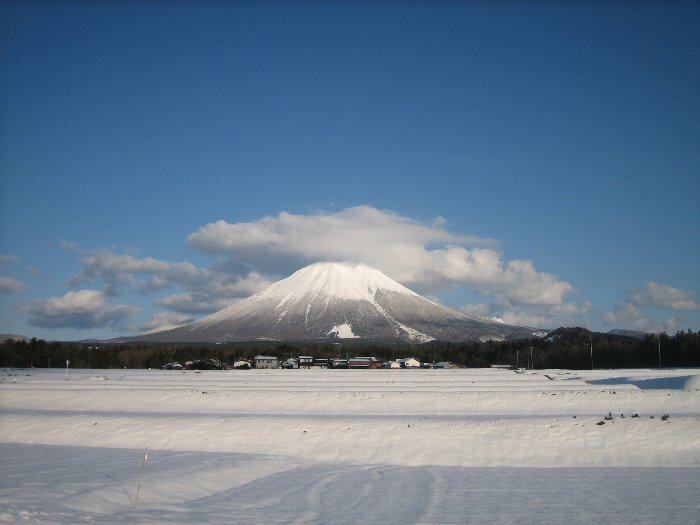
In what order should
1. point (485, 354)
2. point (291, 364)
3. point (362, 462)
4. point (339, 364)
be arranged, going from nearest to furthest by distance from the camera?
1. point (362, 462)
2. point (291, 364)
3. point (339, 364)
4. point (485, 354)

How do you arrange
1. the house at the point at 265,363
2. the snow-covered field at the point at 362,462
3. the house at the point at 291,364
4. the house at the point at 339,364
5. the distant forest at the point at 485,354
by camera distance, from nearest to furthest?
1. the snow-covered field at the point at 362,462
2. the distant forest at the point at 485,354
3. the house at the point at 291,364
4. the house at the point at 339,364
5. the house at the point at 265,363

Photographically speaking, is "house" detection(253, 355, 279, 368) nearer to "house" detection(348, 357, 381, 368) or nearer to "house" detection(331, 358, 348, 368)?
"house" detection(331, 358, 348, 368)

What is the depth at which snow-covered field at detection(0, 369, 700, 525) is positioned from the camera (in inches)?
501

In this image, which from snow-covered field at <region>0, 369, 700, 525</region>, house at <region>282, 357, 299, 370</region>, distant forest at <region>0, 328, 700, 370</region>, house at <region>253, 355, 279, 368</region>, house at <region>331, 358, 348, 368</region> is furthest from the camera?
house at <region>253, 355, 279, 368</region>

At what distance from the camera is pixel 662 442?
2034 centimetres

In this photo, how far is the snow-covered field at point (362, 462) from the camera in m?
12.7

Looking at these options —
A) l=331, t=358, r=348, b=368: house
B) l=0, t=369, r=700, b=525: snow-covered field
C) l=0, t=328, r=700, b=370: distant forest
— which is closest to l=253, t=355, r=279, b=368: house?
l=331, t=358, r=348, b=368: house

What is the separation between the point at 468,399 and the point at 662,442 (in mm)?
11529

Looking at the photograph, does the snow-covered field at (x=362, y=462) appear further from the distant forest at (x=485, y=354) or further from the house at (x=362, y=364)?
the house at (x=362, y=364)

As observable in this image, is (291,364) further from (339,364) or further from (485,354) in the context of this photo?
(485,354)

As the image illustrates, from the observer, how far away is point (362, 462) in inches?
786

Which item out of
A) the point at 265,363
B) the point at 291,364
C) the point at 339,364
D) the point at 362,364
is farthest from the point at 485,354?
the point at 265,363

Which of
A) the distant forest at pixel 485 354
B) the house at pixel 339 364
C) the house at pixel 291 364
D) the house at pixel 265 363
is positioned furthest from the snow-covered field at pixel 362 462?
the house at pixel 265 363

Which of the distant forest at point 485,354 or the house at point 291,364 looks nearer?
the distant forest at point 485,354
